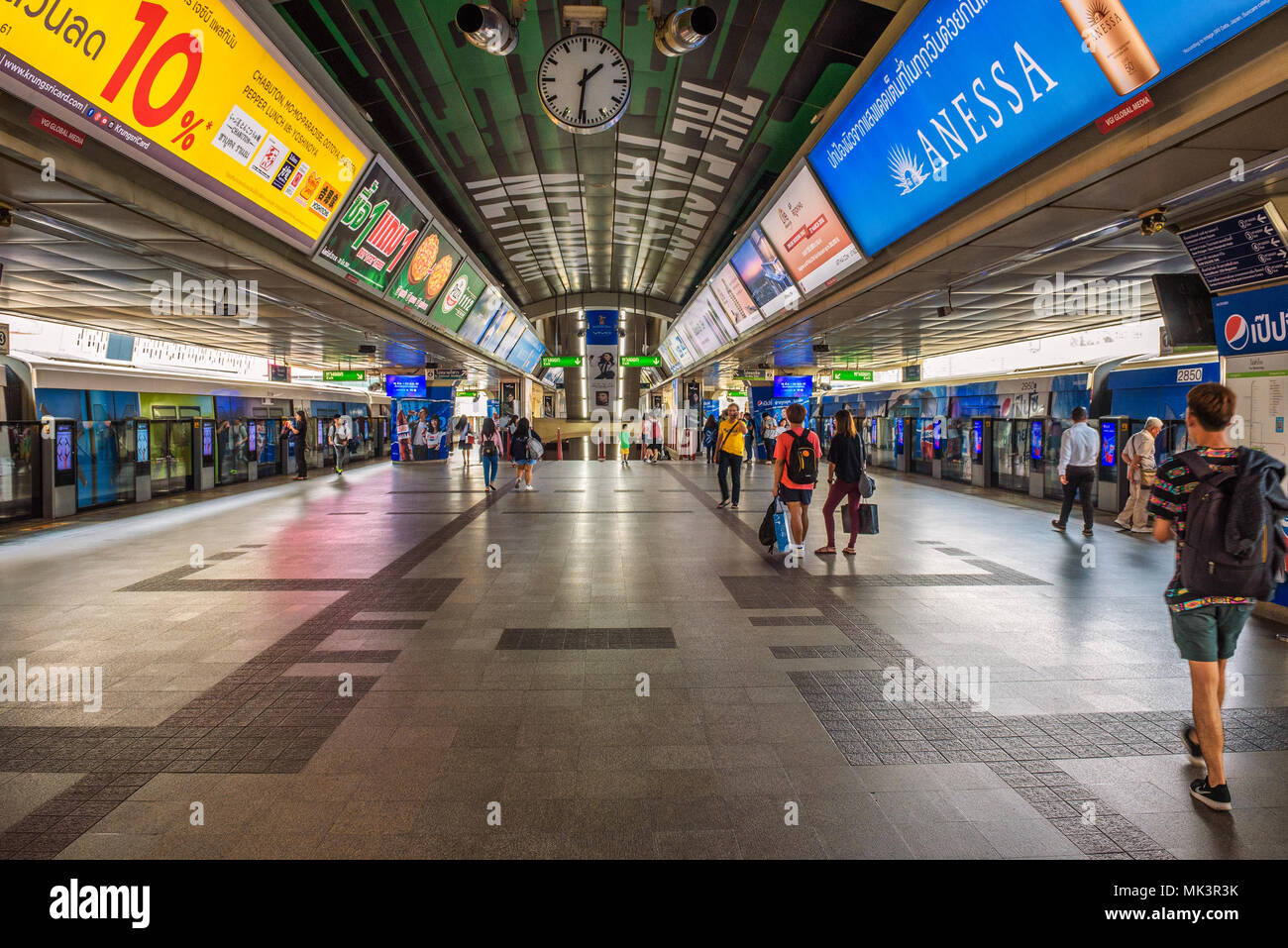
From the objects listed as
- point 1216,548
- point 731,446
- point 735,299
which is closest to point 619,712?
point 1216,548

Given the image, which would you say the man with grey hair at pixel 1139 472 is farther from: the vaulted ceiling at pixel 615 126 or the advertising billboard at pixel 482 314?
the advertising billboard at pixel 482 314

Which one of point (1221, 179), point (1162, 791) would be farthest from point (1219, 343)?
point (1162, 791)

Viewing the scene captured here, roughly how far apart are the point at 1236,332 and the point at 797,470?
173 inches

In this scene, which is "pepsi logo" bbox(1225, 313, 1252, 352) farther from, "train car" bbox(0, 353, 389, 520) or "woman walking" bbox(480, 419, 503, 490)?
"train car" bbox(0, 353, 389, 520)

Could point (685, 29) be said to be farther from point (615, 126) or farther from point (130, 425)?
point (130, 425)

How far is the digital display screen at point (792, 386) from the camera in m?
27.9

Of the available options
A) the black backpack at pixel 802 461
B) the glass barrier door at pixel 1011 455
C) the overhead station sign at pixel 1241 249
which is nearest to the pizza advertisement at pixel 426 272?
the black backpack at pixel 802 461

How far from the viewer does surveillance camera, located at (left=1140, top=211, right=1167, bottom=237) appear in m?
6.71

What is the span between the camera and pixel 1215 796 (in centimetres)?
303

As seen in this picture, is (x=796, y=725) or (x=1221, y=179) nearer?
(x=796, y=725)

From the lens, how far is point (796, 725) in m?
3.90
